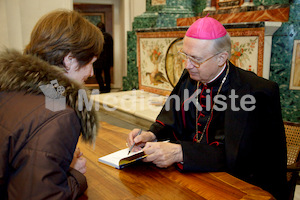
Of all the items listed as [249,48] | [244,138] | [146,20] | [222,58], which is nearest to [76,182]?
[244,138]

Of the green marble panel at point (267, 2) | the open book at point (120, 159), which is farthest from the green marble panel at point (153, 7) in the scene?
the open book at point (120, 159)

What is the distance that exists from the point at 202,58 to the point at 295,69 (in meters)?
2.02

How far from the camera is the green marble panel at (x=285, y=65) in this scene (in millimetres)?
3285

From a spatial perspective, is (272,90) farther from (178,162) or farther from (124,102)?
(124,102)

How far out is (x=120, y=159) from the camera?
1.42 m

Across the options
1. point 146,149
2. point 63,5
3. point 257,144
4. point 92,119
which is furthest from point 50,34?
point 63,5

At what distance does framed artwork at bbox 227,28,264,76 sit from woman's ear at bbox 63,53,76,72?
8.44ft

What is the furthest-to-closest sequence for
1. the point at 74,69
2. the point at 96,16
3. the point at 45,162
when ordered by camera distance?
the point at 96,16 → the point at 74,69 → the point at 45,162

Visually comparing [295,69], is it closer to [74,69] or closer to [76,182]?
[74,69]

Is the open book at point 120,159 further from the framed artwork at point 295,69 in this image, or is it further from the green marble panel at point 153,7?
the green marble panel at point 153,7

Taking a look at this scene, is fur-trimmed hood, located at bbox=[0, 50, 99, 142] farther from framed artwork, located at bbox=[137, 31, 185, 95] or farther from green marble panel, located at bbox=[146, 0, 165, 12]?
green marble panel, located at bbox=[146, 0, 165, 12]

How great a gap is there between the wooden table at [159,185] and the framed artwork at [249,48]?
2197 mm

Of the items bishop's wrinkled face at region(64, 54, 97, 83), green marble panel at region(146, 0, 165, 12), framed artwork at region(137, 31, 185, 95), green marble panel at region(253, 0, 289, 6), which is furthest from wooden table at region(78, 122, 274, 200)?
green marble panel at region(146, 0, 165, 12)

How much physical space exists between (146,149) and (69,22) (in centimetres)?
78
